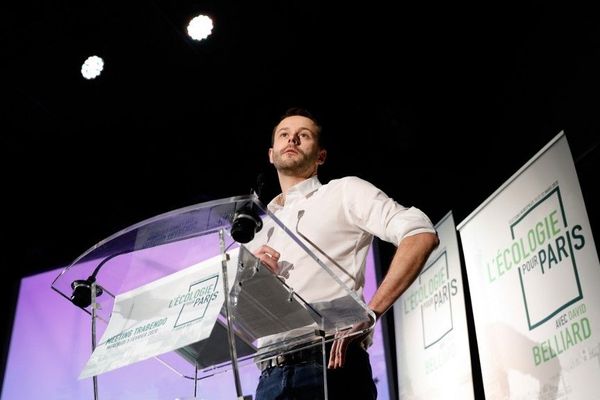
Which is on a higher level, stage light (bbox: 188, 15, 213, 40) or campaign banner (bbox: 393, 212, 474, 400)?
stage light (bbox: 188, 15, 213, 40)

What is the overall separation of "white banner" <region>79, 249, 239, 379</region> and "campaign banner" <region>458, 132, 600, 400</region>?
161cm

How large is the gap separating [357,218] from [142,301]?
2.16 feet

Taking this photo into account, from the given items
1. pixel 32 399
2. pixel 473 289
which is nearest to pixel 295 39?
pixel 473 289

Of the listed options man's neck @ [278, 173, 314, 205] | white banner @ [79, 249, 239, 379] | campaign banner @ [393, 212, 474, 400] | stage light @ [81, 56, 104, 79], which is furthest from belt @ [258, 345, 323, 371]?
stage light @ [81, 56, 104, 79]

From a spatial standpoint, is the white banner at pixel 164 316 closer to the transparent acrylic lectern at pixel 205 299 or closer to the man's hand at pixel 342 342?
the transparent acrylic lectern at pixel 205 299

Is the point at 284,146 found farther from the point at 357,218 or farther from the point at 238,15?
the point at 238,15

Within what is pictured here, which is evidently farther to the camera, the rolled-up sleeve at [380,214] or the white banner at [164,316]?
the rolled-up sleeve at [380,214]

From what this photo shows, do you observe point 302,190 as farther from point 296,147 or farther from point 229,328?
point 229,328

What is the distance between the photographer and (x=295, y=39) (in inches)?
153

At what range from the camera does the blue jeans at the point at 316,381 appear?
1400 millimetres

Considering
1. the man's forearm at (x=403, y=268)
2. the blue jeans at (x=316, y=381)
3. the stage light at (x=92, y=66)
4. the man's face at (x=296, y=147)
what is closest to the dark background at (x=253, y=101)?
the stage light at (x=92, y=66)

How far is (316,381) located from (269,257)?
0.91ft

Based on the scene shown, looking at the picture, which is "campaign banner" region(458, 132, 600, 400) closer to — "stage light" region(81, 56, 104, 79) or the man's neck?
the man's neck

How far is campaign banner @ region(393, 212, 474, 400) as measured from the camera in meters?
3.21
